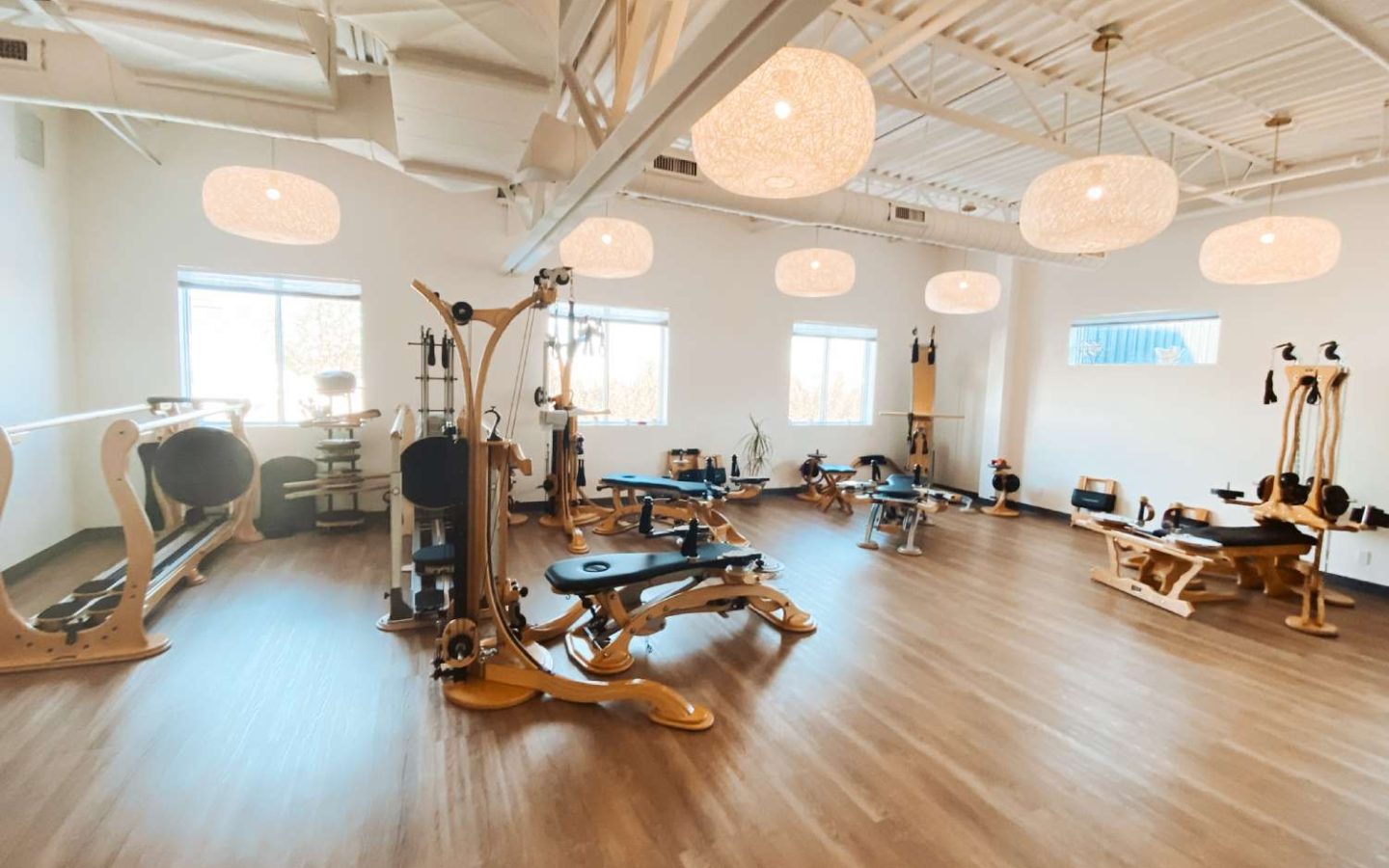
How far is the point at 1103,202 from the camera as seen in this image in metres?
2.57

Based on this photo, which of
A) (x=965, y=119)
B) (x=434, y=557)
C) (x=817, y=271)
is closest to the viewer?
(x=434, y=557)

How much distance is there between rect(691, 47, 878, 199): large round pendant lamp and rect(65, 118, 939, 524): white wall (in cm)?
435

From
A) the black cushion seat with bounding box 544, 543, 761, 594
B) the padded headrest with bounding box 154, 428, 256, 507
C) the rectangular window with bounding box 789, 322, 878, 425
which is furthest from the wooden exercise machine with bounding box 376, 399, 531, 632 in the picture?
the rectangular window with bounding box 789, 322, 878, 425

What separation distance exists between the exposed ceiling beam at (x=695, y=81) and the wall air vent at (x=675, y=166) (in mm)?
853

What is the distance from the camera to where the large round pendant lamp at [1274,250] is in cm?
313

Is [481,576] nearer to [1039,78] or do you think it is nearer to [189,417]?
[189,417]

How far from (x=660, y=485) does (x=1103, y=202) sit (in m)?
3.99

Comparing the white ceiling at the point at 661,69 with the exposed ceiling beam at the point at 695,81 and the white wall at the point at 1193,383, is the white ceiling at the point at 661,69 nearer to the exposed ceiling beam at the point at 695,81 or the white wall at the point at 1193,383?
the exposed ceiling beam at the point at 695,81

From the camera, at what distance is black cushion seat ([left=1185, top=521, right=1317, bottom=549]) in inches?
163

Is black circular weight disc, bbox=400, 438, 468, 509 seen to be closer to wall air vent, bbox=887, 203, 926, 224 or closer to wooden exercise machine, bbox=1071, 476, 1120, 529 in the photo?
wall air vent, bbox=887, 203, 926, 224

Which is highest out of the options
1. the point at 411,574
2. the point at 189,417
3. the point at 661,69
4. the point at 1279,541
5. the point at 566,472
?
the point at 661,69

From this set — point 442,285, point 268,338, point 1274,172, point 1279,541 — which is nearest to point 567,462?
point 442,285

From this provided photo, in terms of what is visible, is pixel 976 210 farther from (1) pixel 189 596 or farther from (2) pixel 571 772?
(1) pixel 189 596

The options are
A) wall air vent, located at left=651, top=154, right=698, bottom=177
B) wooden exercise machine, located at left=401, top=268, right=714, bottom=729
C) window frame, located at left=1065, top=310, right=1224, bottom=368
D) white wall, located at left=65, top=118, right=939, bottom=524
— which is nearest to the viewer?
wooden exercise machine, located at left=401, top=268, right=714, bottom=729
